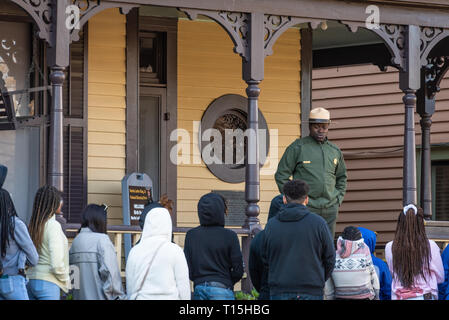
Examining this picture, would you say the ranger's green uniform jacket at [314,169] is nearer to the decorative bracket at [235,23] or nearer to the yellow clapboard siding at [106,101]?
the decorative bracket at [235,23]

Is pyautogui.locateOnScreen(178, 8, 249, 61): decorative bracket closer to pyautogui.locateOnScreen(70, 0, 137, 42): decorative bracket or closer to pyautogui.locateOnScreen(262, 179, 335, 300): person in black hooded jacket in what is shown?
pyautogui.locateOnScreen(70, 0, 137, 42): decorative bracket

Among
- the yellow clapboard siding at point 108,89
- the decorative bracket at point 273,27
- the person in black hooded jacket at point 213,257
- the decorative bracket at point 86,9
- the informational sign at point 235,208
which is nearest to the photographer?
the person in black hooded jacket at point 213,257

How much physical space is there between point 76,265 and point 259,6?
15.1 ft

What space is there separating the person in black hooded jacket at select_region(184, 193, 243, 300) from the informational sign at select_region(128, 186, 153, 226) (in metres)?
4.64

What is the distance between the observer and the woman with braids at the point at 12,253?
785 cm

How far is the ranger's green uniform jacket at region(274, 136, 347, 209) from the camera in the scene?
35.2 ft

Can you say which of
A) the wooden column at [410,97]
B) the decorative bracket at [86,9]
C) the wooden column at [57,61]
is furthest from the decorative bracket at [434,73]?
the wooden column at [57,61]

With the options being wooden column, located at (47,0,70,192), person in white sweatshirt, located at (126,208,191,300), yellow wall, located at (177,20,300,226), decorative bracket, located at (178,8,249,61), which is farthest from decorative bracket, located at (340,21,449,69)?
person in white sweatshirt, located at (126,208,191,300)

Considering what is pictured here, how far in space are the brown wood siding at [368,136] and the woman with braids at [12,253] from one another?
10.2 meters

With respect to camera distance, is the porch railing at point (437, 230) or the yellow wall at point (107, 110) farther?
the yellow wall at point (107, 110)

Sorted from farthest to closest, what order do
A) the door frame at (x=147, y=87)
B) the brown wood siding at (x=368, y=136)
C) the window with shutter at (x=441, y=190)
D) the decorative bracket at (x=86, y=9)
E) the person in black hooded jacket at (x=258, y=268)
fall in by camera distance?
1. the brown wood siding at (x=368, y=136)
2. the window with shutter at (x=441, y=190)
3. the door frame at (x=147, y=87)
4. the decorative bracket at (x=86, y=9)
5. the person in black hooded jacket at (x=258, y=268)

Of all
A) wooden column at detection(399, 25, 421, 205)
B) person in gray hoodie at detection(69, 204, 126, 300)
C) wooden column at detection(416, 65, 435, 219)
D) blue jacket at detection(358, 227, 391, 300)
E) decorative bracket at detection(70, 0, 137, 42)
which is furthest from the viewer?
wooden column at detection(416, 65, 435, 219)

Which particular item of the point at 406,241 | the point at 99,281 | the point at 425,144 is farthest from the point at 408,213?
the point at 425,144

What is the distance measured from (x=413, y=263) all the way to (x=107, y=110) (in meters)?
5.62
